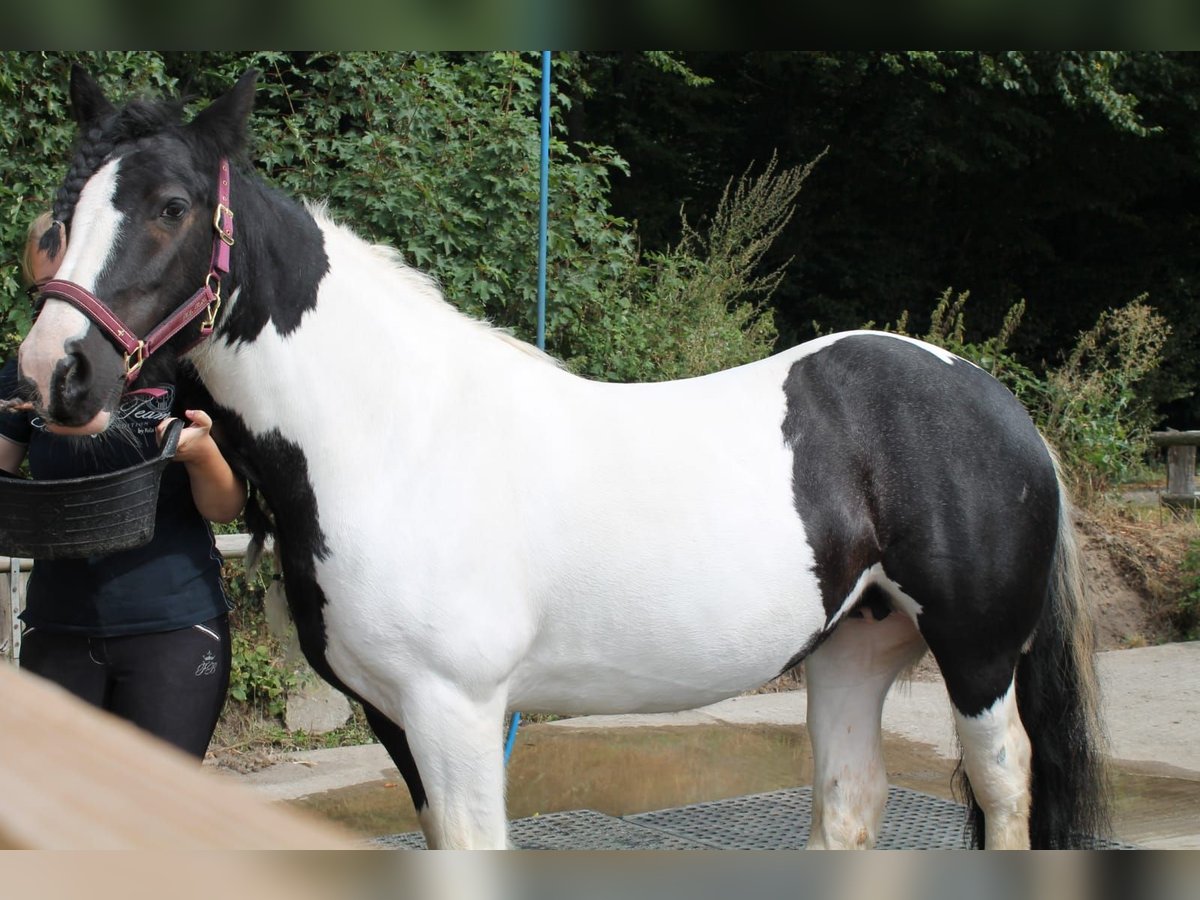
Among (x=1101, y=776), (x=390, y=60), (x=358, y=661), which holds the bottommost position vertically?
(x=1101, y=776)

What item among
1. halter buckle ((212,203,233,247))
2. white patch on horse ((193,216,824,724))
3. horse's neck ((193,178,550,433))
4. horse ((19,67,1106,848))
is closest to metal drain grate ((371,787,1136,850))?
horse ((19,67,1106,848))

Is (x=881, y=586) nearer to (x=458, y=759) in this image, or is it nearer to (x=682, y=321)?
(x=458, y=759)

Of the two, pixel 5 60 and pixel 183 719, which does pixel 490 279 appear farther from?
pixel 183 719

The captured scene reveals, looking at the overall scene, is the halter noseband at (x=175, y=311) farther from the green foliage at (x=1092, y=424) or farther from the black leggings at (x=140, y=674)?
the green foliage at (x=1092, y=424)

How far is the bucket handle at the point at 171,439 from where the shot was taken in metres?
2.03

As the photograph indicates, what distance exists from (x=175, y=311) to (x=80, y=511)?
0.39 m

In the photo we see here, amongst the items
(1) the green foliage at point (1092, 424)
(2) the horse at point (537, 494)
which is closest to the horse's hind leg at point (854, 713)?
A: (2) the horse at point (537, 494)

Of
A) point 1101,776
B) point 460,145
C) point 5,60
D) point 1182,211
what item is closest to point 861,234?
point 1182,211

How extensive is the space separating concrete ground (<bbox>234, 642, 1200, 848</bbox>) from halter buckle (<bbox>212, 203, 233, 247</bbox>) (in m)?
2.44

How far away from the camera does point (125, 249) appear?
77.7 inches

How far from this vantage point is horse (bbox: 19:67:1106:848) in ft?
6.82

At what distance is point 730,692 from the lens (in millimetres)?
2533

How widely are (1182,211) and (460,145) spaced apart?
12.8 meters

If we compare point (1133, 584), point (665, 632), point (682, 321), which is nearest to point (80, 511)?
point (665, 632)
